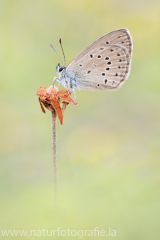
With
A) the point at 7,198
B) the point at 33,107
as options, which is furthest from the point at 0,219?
the point at 33,107

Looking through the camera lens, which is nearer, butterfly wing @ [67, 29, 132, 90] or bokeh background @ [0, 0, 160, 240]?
bokeh background @ [0, 0, 160, 240]

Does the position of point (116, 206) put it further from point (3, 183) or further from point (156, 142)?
point (156, 142)

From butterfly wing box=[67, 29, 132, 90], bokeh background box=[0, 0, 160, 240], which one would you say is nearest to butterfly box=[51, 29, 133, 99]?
butterfly wing box=[67, 29, 132, 90]

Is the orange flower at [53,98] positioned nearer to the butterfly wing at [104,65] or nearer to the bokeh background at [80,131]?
the bokeh background at [80,131]

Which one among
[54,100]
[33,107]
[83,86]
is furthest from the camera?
[33,107]

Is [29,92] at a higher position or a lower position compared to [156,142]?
higher

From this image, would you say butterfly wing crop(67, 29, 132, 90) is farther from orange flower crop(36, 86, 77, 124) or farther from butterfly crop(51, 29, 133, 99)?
orange flower crop(36, 86, 77, 124)
